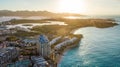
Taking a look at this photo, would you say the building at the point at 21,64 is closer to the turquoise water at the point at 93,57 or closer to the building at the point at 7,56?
the building at the point at 7,56

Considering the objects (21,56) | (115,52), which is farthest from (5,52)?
(115,52)

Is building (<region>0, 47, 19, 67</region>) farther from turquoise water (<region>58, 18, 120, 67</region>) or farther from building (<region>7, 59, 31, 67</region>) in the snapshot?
turquoise water (<region>58, 18, 120, 67</region>)

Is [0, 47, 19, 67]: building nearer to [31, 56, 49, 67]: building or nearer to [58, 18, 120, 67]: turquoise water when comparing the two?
[31, 56, 49, 67]: building

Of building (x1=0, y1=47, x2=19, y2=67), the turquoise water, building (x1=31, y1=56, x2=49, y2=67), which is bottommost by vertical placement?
the turquoise water

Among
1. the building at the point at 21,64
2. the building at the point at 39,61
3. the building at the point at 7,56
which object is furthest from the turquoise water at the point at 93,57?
the building at the point at 7,56

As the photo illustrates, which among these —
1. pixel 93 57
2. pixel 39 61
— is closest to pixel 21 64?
pixel 39 61

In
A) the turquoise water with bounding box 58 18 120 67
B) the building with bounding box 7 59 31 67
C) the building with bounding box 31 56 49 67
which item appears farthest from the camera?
the turquoise water with bounding box 58 18 120 67

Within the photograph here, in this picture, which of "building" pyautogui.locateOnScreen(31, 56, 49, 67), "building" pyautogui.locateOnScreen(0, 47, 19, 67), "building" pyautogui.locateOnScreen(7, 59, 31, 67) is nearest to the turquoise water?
"building" pyautogui.locateOnScreen(31, 56, 49, 67)

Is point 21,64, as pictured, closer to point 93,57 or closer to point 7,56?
point 7,56

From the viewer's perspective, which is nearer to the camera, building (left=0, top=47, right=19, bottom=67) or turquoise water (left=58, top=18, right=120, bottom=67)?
building (left=0, top=47, right=19, bottom=67)

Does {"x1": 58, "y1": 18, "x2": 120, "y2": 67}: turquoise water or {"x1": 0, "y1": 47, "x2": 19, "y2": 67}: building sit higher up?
{"x1": 0, "y1": 47, "x2": 19, "y2": 67}: building

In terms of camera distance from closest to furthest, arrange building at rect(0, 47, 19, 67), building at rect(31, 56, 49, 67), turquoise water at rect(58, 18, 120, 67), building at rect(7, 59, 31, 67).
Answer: building at rect(7, 59, 31, 67) < building at rect(31, 56, 49, 67) < building at rect(0, 47, 19, 67) < turquoise water at rect(58, 18, 120, 67)
